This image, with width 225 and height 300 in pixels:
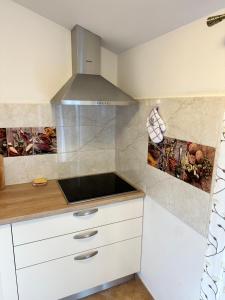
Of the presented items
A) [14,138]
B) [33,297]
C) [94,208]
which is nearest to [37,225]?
[94,208]

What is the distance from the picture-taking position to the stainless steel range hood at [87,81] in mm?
1348

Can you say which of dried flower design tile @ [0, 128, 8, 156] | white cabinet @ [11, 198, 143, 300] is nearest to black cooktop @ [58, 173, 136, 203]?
white cabinet @ [11, 198, 143, 300]

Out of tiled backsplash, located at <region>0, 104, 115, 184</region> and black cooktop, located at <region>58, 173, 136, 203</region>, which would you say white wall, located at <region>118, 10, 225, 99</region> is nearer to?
tiled backsplash, located at <region>0, 104, 115, 184</region>

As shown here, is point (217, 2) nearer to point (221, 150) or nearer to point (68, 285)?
point (221, 150)

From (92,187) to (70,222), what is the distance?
1.30 feet

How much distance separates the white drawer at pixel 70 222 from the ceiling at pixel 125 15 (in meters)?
1.18

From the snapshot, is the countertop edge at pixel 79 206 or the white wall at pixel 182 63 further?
the countertop edge at pixel 79 206

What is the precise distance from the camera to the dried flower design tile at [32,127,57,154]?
1.73 metres

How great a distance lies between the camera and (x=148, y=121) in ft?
4.82

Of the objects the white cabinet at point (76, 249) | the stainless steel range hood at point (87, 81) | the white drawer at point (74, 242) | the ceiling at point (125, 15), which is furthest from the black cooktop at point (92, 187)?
the ceiling at point (125, 15)

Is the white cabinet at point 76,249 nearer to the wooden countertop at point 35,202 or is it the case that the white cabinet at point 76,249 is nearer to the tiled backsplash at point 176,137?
the wooden countertop at point 35,202

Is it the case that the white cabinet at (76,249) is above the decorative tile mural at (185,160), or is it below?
below

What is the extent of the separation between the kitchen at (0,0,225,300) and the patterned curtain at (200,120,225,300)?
2 cm

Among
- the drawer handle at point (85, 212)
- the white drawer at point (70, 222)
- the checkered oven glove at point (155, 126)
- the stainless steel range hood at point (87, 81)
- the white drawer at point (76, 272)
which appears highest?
the stainless steel range hood at point (87, 81)
